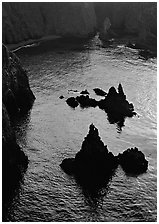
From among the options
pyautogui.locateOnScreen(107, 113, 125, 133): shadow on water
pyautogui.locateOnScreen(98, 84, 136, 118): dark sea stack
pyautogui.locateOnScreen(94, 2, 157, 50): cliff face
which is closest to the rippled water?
pyautogui.locateOnScreen(107, 113, 125, 133): shadow on water

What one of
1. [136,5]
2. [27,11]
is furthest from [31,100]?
[136,5]

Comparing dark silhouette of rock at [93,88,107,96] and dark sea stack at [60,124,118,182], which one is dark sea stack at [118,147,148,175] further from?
dark silhouette of rock at [93,88,107,96]

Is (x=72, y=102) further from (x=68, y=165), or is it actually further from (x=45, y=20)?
(x=45, y=20)

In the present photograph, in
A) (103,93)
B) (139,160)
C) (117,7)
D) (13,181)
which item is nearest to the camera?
(13,181)

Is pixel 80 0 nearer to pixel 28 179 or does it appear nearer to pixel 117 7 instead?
pixel 117 7

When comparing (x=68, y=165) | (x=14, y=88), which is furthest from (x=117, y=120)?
(x=14, y=88)

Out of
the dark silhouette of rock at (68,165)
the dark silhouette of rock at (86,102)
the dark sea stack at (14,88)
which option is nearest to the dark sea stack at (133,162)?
the dark silhouette of rock at (68,165)
